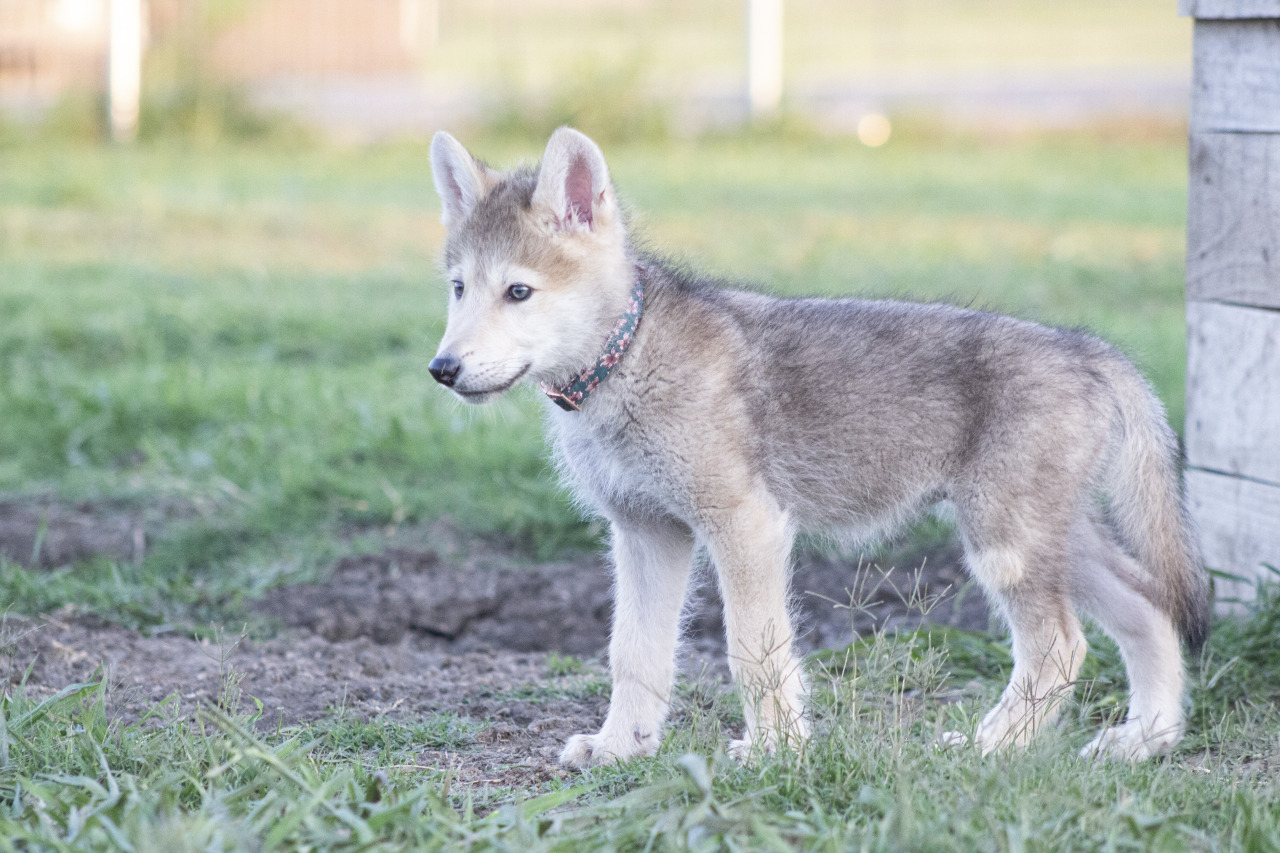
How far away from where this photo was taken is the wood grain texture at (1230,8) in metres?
4.12

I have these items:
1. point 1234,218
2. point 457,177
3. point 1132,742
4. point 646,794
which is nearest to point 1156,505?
point 1132,742

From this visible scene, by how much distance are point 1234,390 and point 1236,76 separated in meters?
0.98

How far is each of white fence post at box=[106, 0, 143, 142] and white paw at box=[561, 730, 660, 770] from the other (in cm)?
1244

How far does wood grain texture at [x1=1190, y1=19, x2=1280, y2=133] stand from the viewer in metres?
4.18

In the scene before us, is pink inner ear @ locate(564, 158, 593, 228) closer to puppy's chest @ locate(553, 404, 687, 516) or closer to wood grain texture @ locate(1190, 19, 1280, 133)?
puppy's chest @ locate(553, 404, 687, 516)

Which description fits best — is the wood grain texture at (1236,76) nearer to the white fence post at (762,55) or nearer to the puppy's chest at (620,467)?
the puppy's chest at (620,467)

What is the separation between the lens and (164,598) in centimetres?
468

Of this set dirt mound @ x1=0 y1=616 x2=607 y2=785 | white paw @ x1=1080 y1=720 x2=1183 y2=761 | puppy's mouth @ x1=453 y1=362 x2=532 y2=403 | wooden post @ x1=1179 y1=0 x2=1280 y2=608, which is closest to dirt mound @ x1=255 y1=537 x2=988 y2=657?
dirt mound @ x1=0 y1=616 x2=607 y2=785

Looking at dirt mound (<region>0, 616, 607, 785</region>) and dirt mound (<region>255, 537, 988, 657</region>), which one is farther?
dirt mound (<region>255, 537, 988, 657</region>)

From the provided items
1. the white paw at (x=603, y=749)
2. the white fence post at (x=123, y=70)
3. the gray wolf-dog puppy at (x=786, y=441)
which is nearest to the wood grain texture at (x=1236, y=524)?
the gray wolf-dog puppy at (x=786, y=441)

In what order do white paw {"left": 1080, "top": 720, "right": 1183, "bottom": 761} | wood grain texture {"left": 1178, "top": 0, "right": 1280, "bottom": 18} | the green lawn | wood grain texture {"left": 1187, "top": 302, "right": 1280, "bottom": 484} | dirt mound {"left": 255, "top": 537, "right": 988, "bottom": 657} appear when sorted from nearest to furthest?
1. the green lawn
2. white paw {"left": 1080, "top": 720, "right": 1183, "bottom": 761}
3. wood grain texture {"left": 1178, "top": 0, "right": 1280, "bottom": 18}
4. wood grain texture {"left": 1187, "top": 302, "right": 1280, "bottom": 484}
5. dirt mound {"left": 255, "top": 537, "right": 988, "bottom": 657}

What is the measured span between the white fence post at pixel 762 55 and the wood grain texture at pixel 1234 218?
1166 centimetres

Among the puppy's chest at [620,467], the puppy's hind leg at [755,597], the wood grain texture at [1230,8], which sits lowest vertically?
the puppy's hind leg at [755,597]

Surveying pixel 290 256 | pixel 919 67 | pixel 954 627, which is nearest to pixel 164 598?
pixel 954 627
